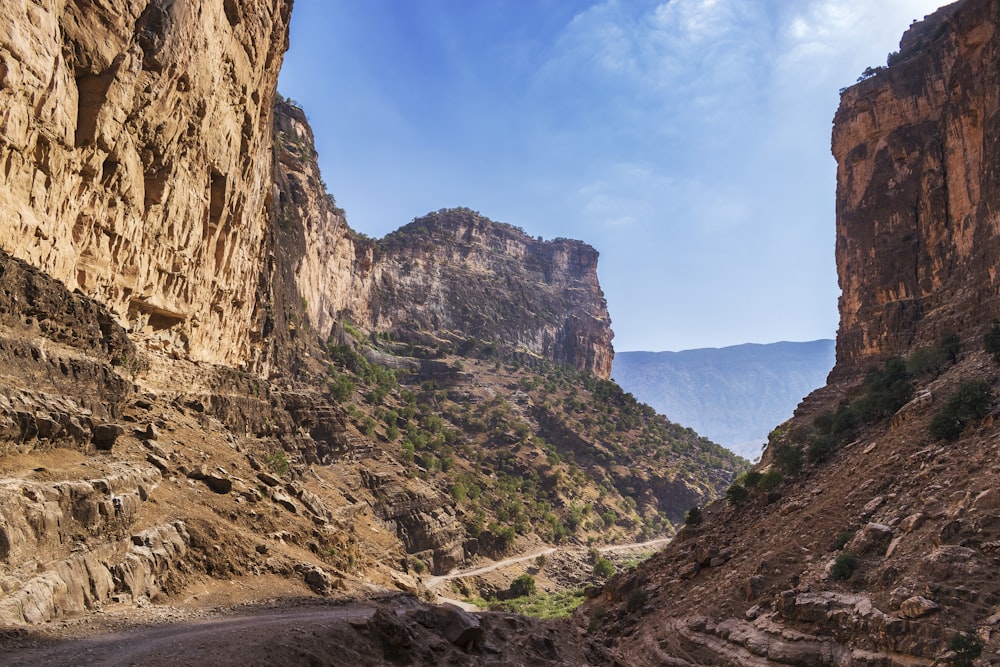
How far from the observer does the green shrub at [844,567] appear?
626 inches

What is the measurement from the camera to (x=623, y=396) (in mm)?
111125

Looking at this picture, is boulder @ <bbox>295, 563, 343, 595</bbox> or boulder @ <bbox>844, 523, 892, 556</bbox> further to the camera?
boulder @ <bbox>295, 563, 343, 595</bbox>

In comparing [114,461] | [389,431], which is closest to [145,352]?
[114,461]

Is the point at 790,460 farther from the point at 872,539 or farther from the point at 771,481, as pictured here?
the point at 872,539

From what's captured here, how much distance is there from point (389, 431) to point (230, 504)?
43.9 meters

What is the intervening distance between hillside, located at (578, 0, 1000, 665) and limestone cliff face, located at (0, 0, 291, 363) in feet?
75.0

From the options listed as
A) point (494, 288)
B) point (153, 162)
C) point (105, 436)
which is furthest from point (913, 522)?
point (494, 288)

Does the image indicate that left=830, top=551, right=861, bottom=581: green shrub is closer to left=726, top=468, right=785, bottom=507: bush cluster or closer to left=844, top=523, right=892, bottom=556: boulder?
left=844, top=523, right=892, bottom=556: boulder

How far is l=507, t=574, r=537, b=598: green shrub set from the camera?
46719 mm

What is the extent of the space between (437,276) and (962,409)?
111817mm

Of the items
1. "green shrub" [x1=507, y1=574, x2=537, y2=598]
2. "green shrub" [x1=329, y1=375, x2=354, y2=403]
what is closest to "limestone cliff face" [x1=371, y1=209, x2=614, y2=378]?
"green shrub" [x1=329, y1=375, x2=354, y2=403]

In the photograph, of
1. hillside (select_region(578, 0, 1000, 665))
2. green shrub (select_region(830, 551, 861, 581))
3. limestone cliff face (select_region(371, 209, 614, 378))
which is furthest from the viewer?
limestone cliff face (select_region(371, 209, 614, 378))

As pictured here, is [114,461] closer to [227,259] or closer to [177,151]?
[177,151]

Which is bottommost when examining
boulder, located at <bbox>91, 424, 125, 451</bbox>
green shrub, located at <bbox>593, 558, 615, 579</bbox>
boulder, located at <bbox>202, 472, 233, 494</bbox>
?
green shrub, located at <bbox>593, 558, 615, 579</bbox>
